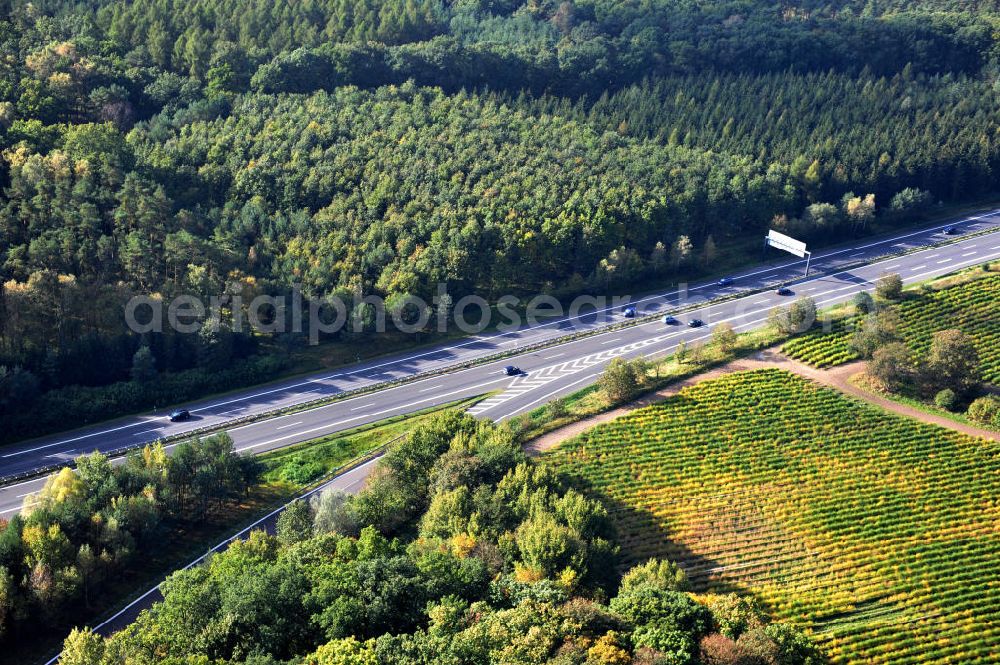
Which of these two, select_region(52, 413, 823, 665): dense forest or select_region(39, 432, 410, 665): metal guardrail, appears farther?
select_region(39, 432, 410, 665): metal guardrail

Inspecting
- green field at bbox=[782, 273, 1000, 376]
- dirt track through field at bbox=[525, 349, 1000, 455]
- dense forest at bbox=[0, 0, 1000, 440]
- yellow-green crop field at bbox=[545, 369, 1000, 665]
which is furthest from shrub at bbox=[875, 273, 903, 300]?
dense forest at bbox=[0, 0, 1000, 440]

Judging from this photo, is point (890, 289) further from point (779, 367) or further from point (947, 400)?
point (779, 367)

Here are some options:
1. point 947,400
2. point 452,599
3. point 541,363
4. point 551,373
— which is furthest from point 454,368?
point 947,400

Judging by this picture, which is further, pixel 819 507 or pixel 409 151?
pixel 409 151

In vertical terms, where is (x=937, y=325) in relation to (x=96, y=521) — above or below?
below

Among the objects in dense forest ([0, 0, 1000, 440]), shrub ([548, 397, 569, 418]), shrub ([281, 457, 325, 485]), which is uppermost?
dense forest ([0, 0, 1000, 440])

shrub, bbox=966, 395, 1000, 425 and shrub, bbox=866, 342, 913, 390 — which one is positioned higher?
shrub, bbox=866, 342, 913, 390

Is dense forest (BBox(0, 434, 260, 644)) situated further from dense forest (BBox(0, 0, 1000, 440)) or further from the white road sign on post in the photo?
the white road sign on post

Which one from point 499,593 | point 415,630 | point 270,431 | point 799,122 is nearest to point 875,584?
point 499,593

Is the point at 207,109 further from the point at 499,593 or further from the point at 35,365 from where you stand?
the point at 499,593
